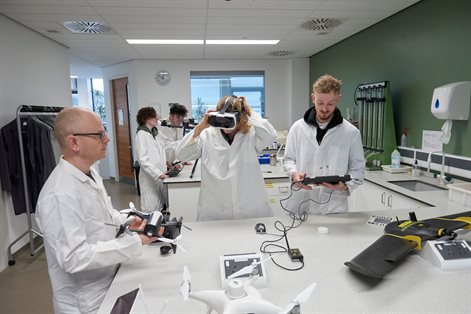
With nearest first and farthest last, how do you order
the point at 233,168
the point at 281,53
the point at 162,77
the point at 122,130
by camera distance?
the point at 233,168, the point at 281,53, the point at 162,77, the point at 122,130

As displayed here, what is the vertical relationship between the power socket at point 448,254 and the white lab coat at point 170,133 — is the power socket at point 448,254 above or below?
below

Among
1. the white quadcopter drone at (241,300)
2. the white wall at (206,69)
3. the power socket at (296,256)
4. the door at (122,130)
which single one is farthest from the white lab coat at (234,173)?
the door at (122,130)

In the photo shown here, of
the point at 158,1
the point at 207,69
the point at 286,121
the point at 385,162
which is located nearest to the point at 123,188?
the point at 207,69

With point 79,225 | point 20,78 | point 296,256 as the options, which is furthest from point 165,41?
point 296,256

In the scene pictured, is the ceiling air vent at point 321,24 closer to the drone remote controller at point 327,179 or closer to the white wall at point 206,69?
the white wall at point 206,69

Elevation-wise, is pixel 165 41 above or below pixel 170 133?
above

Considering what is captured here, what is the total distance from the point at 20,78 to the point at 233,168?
120 inches

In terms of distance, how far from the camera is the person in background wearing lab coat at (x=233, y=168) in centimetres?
195

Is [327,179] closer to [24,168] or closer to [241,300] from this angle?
[241,300]

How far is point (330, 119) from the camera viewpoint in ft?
6.80

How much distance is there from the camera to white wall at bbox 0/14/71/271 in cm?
320

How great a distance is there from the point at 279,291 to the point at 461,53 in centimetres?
270

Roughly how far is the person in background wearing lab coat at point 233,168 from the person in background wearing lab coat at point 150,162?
142cm

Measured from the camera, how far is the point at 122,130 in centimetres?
677
